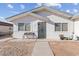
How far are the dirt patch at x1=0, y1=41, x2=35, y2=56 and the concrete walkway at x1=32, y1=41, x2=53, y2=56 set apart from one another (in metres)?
0.18

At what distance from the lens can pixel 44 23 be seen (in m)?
8.31

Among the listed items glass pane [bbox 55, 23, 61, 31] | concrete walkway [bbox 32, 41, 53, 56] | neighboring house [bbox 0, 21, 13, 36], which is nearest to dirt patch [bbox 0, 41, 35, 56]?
concrete walkway [bbox 32, 41, 53, 56]

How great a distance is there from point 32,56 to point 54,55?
0.74 m

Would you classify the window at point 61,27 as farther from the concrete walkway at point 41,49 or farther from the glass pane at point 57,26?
the concrete walkway at point 41,49

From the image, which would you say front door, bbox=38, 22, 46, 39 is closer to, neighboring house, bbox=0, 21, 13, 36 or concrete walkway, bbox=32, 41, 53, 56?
concrete walkway, bbox=32, 41, 53, 56

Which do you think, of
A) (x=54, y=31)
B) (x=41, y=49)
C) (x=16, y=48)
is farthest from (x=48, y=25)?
(x=16, y=48)

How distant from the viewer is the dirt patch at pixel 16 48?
273 inches

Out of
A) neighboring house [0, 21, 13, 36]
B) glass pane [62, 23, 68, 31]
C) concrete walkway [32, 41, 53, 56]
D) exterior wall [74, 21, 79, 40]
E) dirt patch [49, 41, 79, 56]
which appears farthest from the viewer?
glass pane [62, 23, 68, 31]

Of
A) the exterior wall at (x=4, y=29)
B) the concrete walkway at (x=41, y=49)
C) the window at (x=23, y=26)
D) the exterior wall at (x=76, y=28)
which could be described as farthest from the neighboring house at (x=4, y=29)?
the exterior wall at (x=76, y=28)

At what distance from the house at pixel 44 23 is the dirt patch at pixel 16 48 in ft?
1.40

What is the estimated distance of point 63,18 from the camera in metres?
8.08

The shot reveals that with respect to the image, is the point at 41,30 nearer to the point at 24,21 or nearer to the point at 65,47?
the point at 24,21

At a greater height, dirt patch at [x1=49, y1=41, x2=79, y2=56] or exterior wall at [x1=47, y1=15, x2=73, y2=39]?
exterior wall at [x1=47, y1=15, x2=73, y2=39]

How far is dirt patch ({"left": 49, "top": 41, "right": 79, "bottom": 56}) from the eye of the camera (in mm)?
7062
